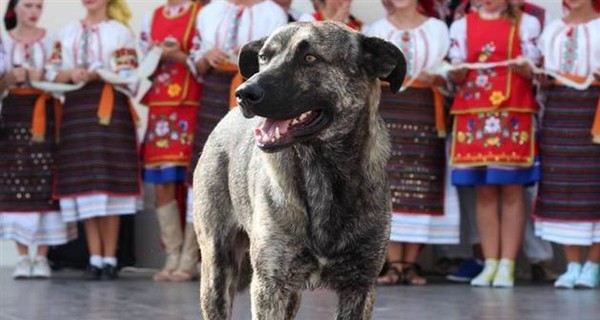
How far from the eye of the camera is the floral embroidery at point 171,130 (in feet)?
25.3

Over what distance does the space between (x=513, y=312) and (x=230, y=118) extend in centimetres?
210

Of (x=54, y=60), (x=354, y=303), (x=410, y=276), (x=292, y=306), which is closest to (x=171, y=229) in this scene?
(x=54, y=60)

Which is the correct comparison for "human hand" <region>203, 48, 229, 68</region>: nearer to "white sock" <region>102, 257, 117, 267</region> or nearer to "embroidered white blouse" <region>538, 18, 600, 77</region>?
"white sock" <region>102, 257, 117, 267</region>

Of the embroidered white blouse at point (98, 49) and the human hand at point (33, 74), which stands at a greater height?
the embroidered white blouse at point (98, 49)

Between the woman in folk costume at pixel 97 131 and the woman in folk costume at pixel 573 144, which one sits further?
the woman in folk costume at pixel 97 131

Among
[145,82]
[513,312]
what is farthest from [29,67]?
[513,312]

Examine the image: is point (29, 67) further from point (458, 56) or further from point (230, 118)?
point (230, 118)

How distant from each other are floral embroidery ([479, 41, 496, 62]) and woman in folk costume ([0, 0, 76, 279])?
2539 mm

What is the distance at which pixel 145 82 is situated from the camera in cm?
848

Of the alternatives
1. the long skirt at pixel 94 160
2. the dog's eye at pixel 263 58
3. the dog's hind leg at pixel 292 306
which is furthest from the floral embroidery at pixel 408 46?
the dog's eye at pixel 263 58

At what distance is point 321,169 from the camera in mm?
3439

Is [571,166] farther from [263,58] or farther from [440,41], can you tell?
[263,58]

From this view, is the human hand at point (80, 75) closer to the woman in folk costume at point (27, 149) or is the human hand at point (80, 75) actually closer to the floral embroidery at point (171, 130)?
the woman in folk costume at point (27, 149)

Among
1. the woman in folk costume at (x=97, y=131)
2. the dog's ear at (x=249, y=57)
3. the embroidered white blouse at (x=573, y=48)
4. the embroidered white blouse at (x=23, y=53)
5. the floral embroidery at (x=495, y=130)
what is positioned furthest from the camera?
the embroidered white blouse at (x=23, y=53)
